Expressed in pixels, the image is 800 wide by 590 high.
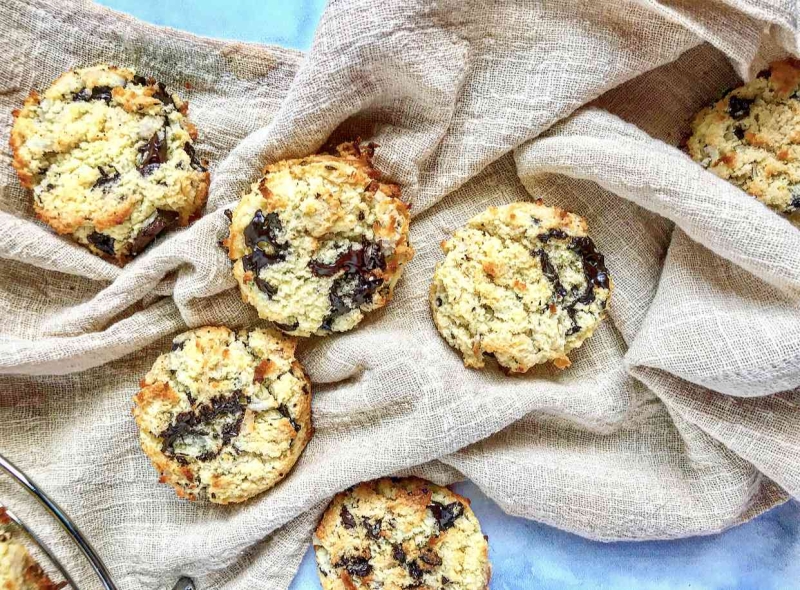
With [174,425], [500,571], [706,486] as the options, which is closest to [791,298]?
[706,486]

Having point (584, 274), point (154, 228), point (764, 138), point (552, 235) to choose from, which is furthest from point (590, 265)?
point (154, 228)

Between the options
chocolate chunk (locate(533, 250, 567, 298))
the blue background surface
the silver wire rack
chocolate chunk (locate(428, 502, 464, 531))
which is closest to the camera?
the silver wire rack

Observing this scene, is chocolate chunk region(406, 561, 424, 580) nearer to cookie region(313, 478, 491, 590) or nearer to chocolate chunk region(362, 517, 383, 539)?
cookie region(313, 478, 491, 590)

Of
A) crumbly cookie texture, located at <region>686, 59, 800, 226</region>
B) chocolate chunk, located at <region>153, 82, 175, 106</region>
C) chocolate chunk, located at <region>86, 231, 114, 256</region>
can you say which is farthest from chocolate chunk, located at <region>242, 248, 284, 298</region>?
crumbly cookie texture, located at <region>686, 59, 800, 226</region>

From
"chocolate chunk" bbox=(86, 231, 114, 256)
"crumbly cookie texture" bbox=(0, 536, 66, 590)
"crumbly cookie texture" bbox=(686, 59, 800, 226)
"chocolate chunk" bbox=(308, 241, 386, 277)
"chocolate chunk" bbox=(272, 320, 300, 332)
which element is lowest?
"crumbly cookie texture" bbox=(0, 536, 66, 590)

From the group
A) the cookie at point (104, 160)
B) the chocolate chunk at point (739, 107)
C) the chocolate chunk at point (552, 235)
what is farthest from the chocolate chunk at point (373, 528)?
the chocolate chunk at point (739, 107)

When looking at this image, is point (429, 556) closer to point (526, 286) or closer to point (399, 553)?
point (399, 553)
